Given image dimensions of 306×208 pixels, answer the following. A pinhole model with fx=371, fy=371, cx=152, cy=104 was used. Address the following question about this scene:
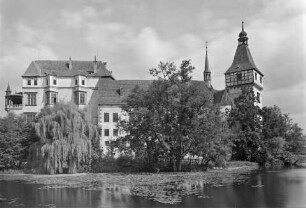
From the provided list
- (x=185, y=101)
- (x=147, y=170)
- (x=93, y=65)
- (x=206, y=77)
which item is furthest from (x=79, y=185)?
(x=206, y=77)

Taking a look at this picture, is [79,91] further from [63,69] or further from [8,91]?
[8,91]

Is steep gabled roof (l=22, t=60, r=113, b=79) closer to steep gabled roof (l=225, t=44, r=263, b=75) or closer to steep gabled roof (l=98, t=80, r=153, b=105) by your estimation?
steep gabled roof (l=98, t=80, r=153, b=105)

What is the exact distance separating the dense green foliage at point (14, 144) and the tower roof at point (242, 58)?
42645mm

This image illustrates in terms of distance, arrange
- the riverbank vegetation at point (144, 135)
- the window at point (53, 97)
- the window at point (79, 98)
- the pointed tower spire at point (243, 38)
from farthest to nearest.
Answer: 1. the pointed tower spire at point (243, 38)
2. the window at point (79, 98)
3. the window at point (53, 97)
4. the riverbank vegetation at point (144, 135)

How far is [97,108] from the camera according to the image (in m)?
60.5

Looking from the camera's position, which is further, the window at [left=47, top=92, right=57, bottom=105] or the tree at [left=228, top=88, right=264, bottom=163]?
the window at [left=47, top=92, right=57, bottom=105]

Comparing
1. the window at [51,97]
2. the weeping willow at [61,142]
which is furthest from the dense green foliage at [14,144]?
the window at [51,97]

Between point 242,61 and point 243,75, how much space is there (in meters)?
3.14

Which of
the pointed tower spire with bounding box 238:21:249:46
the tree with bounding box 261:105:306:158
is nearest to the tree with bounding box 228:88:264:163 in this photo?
the tree with bounding box 261:105:306:158

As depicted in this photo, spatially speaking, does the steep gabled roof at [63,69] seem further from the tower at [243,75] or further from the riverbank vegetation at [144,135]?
the tower at [243,75]

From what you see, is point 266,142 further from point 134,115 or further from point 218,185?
point 218,185

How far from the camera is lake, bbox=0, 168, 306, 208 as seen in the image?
61.5 feet

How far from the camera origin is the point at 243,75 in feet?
228

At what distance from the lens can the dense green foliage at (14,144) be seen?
38.9 m
